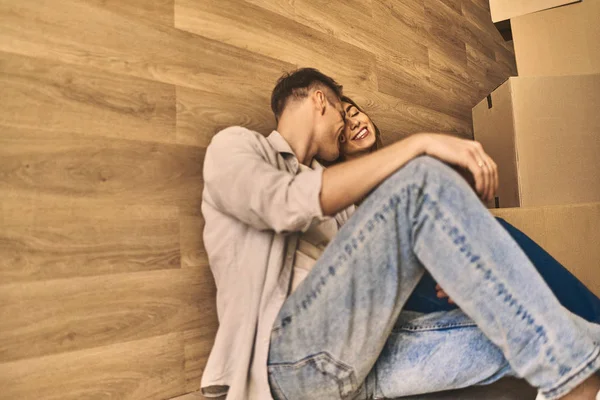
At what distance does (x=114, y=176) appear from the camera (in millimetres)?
1059

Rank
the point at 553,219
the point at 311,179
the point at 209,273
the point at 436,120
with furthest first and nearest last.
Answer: the point at 436,120 → the point at 553,219 → the point at 209,273 → the point at 311,179

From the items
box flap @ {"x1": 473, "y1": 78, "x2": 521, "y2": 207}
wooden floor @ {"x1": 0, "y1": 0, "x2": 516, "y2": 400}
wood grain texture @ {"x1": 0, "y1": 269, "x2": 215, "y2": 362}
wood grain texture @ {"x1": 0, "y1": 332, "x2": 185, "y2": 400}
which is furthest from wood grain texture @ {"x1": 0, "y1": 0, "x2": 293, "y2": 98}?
box flap @ {"x1": 473, "y1": 78, "x2": 521, "y2": 207}

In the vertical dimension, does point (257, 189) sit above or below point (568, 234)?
above

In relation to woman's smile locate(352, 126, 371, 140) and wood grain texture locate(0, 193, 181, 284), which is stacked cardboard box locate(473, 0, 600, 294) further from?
wood grain texture locate(0, 193, 181, 284)

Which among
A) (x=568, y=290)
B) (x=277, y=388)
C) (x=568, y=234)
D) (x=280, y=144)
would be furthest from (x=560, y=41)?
(x=277, y=388)

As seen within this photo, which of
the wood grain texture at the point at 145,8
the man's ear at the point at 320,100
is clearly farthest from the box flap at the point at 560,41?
the wood grain texture at the point at 145,8

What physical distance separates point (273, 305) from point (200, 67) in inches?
25.3

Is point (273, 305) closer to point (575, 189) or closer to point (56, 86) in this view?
point (56, 86)

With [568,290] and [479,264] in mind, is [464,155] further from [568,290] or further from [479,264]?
[568,290]

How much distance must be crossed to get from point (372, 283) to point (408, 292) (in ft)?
0.29

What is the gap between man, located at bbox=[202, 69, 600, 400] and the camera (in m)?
0.79

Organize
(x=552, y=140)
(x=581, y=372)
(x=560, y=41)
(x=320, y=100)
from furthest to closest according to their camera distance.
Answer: (x=560, y=41), (x=552, y=140), (x=320, y=100), (x=581, y=372)

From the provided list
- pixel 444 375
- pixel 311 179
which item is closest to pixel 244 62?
pixel 311 179

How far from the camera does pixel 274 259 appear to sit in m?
0.94
